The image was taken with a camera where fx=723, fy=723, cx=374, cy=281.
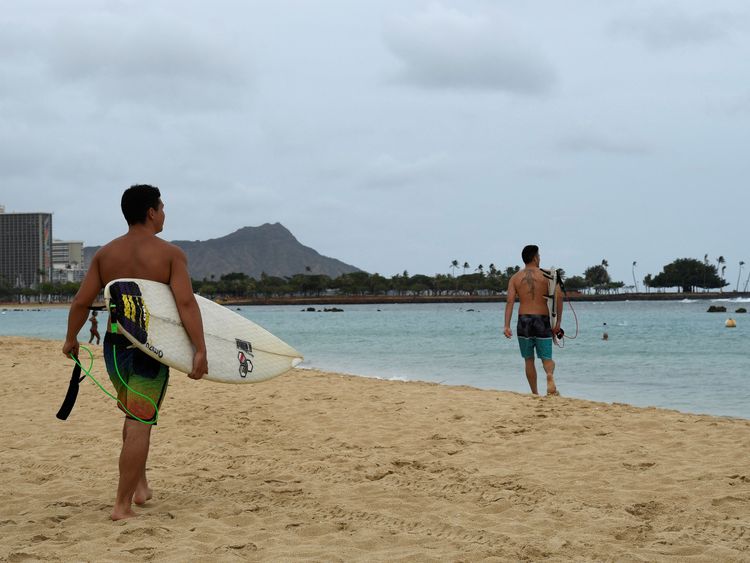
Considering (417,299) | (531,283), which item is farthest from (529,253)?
(417,299)

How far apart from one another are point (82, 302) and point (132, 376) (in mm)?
466

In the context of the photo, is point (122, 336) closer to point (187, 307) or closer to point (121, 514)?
point (187, 307)

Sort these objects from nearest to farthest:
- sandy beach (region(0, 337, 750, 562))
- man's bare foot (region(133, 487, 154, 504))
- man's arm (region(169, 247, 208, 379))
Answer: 1. sandy beach (region(0, 337, 750, 562))
2. man's arm (region(169, 247, 208, 379))
3. man's bare foot (region(133, 487, 154, 504))

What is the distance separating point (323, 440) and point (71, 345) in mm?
2879

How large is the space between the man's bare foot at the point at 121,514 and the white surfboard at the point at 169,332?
806 mm

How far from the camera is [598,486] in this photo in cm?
451

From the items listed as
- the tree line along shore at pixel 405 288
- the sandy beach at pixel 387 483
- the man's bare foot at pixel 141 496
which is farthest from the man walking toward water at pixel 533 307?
the tree line along shore at pixel 405 288

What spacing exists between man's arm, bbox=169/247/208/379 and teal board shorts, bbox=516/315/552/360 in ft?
16.4

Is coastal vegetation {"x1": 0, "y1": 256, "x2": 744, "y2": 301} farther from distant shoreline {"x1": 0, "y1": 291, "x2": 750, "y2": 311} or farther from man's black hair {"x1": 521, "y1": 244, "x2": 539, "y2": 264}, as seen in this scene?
man's black hair {"x1": 521, "y1": 244, "x2": 539, "y2": 264}

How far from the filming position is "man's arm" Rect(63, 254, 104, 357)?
372 cm

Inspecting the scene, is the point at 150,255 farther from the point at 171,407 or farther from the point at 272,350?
the point at 171,407

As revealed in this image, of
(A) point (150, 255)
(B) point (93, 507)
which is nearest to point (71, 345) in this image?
(A) point (150, 255)

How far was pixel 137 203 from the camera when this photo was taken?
12.7 feet

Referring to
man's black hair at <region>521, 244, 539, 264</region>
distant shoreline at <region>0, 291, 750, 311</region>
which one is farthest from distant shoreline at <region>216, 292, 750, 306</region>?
man's black hair at <region>521, 244, 539, 264</region>
